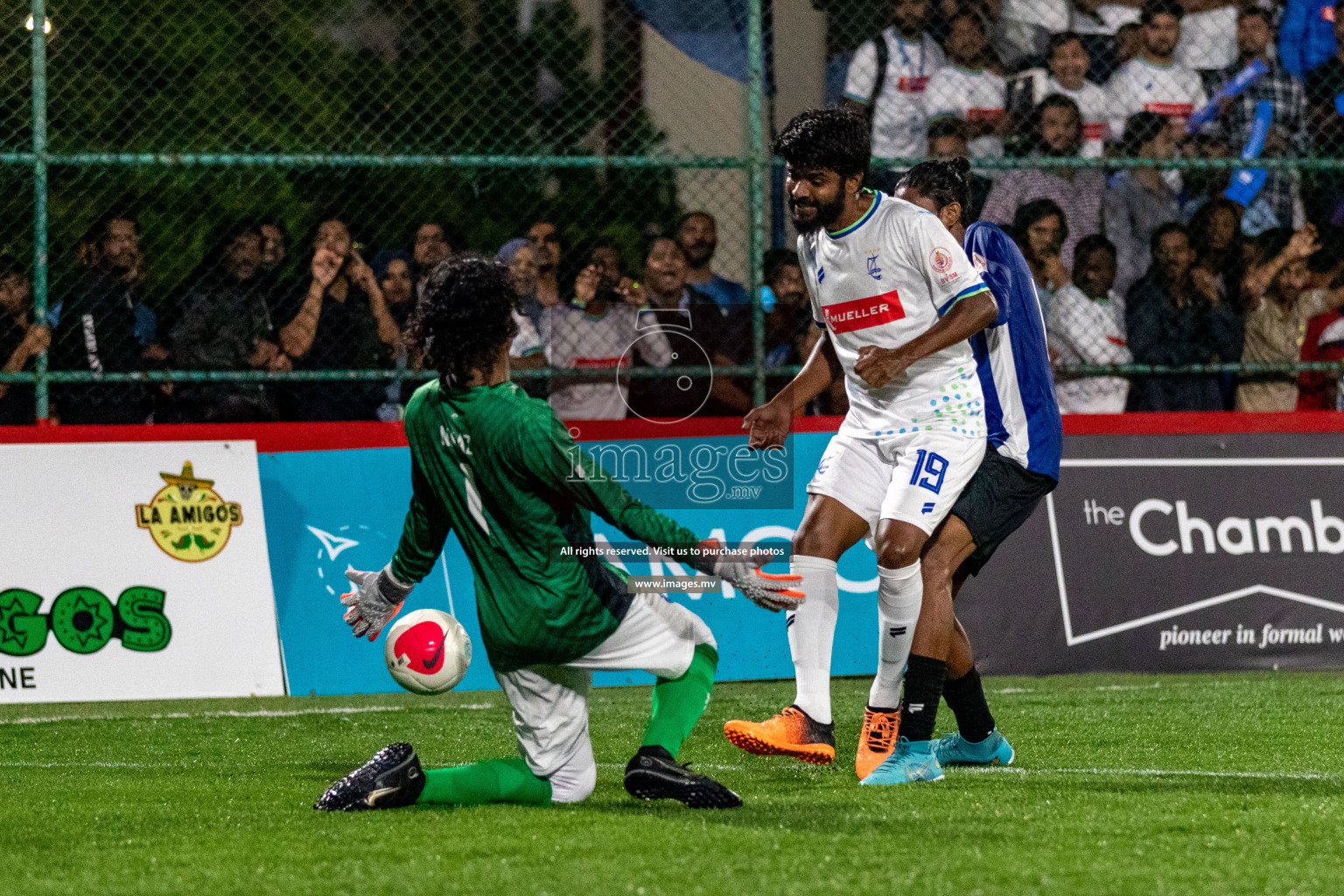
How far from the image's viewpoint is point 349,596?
4.59m

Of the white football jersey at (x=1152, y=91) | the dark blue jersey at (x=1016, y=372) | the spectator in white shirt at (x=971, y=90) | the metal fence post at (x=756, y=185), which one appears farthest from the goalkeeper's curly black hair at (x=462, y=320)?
the white football jersey at (x=1152, y=91)

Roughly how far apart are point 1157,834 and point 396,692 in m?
4.77

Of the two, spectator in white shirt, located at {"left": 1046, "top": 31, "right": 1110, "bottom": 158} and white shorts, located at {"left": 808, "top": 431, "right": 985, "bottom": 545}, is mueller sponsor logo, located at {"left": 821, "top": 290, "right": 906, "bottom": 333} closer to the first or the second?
white shorts, located at {"left": 808, "top": 431, "right": 985, "bottom": 545}

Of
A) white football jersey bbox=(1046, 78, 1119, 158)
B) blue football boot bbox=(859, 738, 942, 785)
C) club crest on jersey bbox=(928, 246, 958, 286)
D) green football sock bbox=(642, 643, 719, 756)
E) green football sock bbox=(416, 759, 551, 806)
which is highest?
white football jersey bbox=(1046, 78, 1119, 158)

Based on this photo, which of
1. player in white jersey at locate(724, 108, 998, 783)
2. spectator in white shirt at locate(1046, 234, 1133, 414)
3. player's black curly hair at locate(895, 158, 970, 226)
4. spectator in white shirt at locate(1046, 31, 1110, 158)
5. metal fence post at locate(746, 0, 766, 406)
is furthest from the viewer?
spectator in white shirt at locate(1046, 31, 1110, 158)

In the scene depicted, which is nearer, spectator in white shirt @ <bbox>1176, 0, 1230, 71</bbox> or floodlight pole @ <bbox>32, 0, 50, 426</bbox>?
floodlight pole @ <bbox>32, 0, 50, 426</bbox>

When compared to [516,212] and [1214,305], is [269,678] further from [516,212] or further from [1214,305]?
[1214,305]

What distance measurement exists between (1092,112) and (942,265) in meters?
4.90

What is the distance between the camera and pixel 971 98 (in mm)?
9430

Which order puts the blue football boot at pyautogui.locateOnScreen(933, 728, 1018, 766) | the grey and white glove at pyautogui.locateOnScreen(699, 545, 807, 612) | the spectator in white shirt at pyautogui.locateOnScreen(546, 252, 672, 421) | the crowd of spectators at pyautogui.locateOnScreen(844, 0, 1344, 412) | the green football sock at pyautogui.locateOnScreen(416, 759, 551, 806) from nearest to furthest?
1. the grey and white glove at pyautogui.locateOnScreen(699, 545, 807, 612)
2. the green football sock at pyautogui.locateOnScreen(416, 759, 551, 806)
3. the blue football boot at pyautogui.locateOnScreen(933, 728, 1018, 766)
4. the spectator in white shirt at pyautogui.locateOnScreen(546, 252, 672, 421)
5. the crowd of spectators at pyautogui.locateOnScreen(844, 0, 1344, 412)

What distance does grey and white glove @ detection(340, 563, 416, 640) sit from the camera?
4582 mm

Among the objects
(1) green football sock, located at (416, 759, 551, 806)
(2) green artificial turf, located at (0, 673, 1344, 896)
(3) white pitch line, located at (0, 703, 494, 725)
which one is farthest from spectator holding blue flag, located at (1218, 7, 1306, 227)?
(1) green football sock, located at (416, 759, 551, 806)

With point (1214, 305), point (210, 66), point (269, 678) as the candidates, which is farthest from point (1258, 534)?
point (210, 66)

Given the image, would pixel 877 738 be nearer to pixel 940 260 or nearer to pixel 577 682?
pixel 577 682
